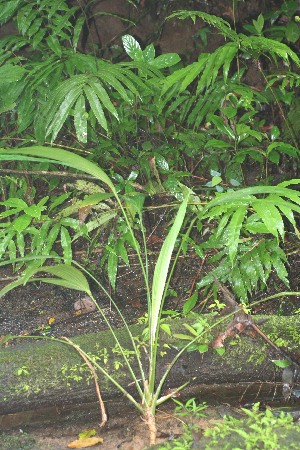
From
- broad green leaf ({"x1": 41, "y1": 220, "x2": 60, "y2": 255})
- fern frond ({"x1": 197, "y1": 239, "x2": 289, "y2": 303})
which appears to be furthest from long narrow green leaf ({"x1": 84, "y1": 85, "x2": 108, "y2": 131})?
fern frond ({"x1": 197, "y1": 239, "x2": 289, "y2": 303})

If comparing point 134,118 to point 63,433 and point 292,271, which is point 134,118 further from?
point 63,433

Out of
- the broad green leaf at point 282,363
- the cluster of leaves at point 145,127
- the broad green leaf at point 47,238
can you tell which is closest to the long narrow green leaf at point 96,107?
the cluster of leaves at point 145,127

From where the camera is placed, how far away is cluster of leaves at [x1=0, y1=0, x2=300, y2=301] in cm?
221

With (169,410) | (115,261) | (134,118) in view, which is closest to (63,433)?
(169,410)

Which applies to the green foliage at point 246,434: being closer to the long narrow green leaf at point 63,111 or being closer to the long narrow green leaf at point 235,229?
the long narrow green leaf at point 235,229

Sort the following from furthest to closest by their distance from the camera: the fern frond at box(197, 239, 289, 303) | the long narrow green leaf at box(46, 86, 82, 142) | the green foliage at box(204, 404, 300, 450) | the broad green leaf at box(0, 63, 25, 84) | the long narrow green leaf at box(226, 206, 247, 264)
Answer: the broad green leaf at box(0, 63, 25, 84), the fern frond at box(197, 239, 289, 303), the long narrow green leaf at box(46, 86, 82, 142), the long narrow green leaf at box(226, 206, 247, 264), the green foliage at box(204, 404, 300, 450)

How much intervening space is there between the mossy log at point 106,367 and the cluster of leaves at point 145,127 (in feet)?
1.20

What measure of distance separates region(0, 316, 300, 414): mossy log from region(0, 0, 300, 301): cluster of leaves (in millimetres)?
366

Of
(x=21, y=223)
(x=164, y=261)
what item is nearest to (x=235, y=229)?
(x=164, y=261)

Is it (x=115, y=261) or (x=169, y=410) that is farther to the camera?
(x=115, y=261)

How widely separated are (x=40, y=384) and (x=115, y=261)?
84 cm

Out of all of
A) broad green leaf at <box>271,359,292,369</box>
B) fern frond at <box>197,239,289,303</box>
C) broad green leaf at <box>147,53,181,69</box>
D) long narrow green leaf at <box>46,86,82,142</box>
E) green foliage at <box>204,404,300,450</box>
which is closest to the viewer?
green foliage at <box>204,404,300,450</box>

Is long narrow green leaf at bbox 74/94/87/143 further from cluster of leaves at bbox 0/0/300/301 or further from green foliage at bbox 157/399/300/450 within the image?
green foliage at bbox 157/399/300/450

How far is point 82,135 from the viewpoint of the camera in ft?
7.43
